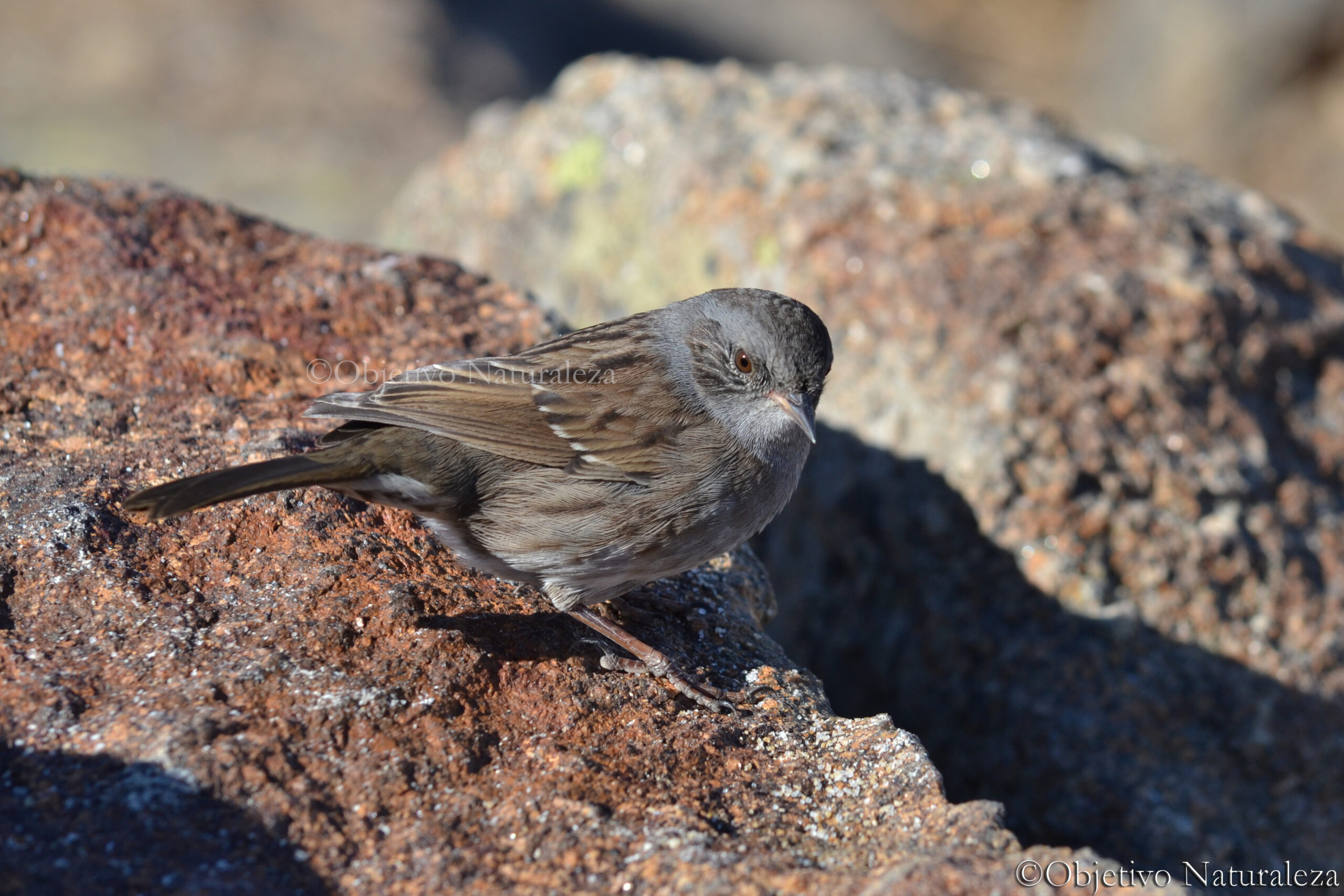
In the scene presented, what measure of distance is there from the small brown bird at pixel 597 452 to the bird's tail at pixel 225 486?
12 mm

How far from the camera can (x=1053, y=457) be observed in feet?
18.1

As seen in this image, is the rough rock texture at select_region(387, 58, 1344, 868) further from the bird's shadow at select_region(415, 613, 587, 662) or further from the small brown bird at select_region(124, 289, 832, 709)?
the bird's shadow at select_region(415, 613, 587, 662)

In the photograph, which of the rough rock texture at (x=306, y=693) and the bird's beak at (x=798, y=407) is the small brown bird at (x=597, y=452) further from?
the rough rock texture at (x=306, y=693)

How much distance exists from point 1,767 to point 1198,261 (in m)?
5.91

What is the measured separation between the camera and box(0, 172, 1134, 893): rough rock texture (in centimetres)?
290

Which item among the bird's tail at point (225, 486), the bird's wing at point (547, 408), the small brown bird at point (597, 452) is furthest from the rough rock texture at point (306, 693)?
the bird's wing at point (547, 408)

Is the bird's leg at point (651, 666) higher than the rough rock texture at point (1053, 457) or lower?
lower

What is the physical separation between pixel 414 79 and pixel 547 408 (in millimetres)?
10351

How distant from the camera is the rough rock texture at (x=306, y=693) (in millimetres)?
2902

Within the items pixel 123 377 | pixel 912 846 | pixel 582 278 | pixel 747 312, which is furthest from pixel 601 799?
pixel 582 278

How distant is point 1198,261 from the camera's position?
6211mm

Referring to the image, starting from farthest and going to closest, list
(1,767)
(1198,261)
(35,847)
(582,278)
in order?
(582,278) → (1198,261) → (1,767) → (35,847)

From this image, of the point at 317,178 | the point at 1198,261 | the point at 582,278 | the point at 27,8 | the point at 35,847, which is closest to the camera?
the point at 35,847

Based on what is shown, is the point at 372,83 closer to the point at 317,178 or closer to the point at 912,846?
the point at 317,178
